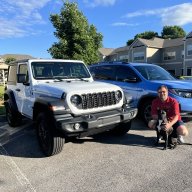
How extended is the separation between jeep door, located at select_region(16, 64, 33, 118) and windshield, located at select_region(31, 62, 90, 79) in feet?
0.99

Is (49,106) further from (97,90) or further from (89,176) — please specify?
(89,176)

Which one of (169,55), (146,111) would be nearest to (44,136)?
(146,111)

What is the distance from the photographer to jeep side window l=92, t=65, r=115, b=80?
9.13 meters

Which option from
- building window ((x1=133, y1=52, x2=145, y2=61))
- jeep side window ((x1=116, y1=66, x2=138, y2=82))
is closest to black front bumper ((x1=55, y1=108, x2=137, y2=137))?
jeep side window ((x1=116, y1=66, x2=138, y2=82))

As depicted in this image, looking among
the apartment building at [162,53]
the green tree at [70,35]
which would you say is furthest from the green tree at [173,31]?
the green tree at [70,35]

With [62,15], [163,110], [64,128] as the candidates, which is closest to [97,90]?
[64,128]

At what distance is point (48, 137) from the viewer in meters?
5.37

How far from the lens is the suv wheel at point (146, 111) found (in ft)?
24.6

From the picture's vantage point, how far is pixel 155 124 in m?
5.95

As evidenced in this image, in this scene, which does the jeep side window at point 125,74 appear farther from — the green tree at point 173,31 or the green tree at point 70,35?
the green tree at point 173,31

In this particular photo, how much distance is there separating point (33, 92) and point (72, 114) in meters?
1.51

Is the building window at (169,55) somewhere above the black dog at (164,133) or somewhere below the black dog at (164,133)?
above

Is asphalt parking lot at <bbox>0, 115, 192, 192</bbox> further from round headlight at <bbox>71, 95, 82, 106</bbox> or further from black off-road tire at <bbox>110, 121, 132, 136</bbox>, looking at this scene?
round headlight at <bbox>71, 95, 82, 106</bbox>

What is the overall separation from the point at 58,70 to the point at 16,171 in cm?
277
